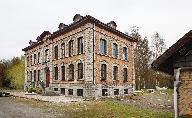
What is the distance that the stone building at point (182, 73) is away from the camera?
6.78 meters

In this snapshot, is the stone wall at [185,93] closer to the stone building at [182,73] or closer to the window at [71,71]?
the stone building at [182,73]

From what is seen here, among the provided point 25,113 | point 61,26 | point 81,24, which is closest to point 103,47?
point 81,24

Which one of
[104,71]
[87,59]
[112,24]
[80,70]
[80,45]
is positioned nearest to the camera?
[87,59]

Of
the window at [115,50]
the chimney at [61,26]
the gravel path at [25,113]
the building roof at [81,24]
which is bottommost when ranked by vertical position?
the gravel path at [25,113]

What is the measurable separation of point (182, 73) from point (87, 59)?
18.5 meters

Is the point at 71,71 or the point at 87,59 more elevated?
the point at 87,59

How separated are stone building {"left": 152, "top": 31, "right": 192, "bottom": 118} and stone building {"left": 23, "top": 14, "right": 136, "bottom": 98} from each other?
17949mm

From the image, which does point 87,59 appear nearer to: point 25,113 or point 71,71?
point 71,71

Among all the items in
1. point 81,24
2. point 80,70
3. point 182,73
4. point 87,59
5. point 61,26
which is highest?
point 61,26

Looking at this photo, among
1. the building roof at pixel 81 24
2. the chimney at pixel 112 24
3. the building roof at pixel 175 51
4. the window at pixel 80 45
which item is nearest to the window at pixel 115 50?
the building roof at pixel 81 24

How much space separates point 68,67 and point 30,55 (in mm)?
15207

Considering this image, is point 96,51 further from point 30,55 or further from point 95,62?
point 30,55

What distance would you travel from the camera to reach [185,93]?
684 centimetres

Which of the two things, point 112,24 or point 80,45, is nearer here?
point 80,45
